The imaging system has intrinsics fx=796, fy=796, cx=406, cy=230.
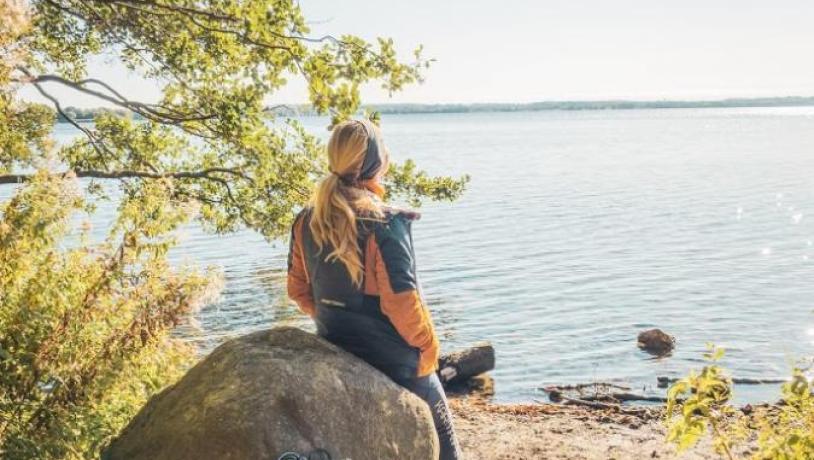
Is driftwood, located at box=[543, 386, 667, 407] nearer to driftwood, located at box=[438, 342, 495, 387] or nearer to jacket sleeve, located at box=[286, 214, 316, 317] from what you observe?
driftwood, located at box=[438, 342, 495, 387]

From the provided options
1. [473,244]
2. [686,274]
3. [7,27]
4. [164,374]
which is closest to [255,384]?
[164,374]

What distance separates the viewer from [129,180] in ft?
40.7

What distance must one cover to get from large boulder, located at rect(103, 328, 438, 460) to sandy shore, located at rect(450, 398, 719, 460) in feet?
21.1

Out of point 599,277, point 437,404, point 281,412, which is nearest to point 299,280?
point 281,412

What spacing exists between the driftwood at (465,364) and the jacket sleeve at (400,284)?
1328 centimetres

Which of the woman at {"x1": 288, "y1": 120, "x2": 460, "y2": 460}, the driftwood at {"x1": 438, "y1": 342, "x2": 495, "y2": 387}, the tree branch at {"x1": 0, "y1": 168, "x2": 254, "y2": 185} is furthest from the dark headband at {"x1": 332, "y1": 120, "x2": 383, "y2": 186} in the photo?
the driftwood at {"x1": 438, "y1": 342, "x2": 495, "y2": 387}

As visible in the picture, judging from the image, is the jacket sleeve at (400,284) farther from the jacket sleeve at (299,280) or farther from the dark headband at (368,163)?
the jacket sleeve at (299,280)

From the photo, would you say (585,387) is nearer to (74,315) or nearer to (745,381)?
(745,381)

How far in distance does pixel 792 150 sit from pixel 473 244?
7730 cm

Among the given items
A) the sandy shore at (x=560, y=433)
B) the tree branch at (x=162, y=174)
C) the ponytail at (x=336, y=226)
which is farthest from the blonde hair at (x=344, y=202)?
the sandy shore at (x=560, y=433)

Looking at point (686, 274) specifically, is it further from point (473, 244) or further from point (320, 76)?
point (320, 76)

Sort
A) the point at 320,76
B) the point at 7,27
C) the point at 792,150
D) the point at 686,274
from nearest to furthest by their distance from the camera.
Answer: the point at 7,27 → the point at 320,76 → the point at 686,274 → the point at 792,150

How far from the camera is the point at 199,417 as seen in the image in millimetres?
4664

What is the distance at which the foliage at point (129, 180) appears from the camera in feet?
17.0
